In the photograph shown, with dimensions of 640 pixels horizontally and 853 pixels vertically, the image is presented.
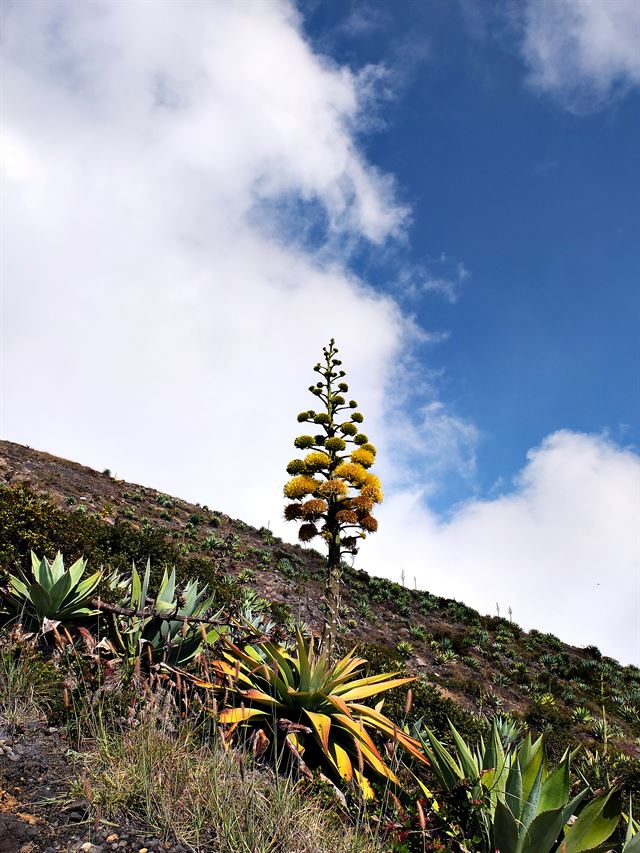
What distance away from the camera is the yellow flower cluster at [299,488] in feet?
17.4

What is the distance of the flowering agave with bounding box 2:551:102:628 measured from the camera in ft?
14.8

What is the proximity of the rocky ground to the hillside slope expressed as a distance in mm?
2831

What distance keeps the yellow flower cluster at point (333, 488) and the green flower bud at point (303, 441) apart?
19.9 inches

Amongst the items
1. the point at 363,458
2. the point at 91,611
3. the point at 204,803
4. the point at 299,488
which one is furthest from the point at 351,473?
the point at 204,803

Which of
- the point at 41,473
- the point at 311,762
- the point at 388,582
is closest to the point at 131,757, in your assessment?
the point at 311,762

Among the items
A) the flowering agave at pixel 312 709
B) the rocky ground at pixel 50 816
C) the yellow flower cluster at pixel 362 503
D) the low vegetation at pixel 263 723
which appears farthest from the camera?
the yellow flower cluster at pixel 362 503

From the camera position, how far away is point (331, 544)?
5176mm

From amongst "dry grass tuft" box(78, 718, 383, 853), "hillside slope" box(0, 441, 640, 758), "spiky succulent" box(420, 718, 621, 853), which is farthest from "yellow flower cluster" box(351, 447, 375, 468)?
"hillside slope" box(0, 441, 640, 758)

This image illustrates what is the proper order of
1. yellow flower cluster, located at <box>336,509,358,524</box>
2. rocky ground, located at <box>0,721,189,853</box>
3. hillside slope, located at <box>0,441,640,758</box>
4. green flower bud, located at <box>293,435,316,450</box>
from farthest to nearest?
1. hillside slope, located at <box>0,441,640,758</box>
2. green flower bud, located at <box>293,435,316,450</box>
3. yellow flower cluster, located at <box>336,509,358,524</box>
4. rocky ground, located at <box>0,721,189,853</box>

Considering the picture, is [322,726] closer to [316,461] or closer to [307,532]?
[307,532]

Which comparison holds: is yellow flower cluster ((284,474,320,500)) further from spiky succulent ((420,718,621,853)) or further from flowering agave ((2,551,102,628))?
spiky succulent ((420,718,621,853))

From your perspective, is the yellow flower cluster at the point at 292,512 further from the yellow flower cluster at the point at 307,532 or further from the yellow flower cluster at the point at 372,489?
the yellow flower cluster at the point at 372,489

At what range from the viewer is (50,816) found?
2.43 metres

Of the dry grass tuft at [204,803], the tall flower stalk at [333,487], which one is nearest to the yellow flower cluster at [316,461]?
the tall flower stalk at [333,487]
